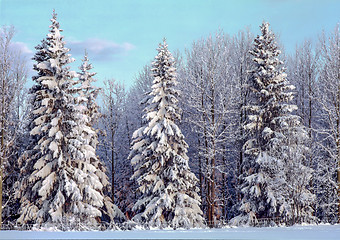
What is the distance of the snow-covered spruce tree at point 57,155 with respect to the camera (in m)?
23.4

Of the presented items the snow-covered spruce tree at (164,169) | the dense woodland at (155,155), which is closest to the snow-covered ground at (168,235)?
the dense woodland at (155,155)

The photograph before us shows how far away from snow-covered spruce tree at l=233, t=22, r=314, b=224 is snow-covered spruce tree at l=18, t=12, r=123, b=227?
421 inches

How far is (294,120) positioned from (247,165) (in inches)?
185

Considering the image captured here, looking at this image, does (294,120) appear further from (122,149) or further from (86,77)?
(122,149)

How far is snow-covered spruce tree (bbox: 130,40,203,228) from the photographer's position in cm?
2473

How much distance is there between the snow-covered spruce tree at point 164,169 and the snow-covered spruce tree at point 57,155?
329cm

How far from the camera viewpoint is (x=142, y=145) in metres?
27.0

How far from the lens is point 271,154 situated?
25.5 m

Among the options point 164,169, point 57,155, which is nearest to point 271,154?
point 164,169

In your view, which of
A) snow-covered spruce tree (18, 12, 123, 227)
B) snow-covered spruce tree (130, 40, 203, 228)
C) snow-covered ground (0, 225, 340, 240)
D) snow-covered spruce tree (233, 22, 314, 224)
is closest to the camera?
snow-covered ground (0, 225, 340, 240)

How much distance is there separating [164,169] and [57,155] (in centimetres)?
720

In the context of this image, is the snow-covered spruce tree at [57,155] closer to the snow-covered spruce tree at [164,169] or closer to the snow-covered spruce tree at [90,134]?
the snow-covered spruce tree at [90,134]

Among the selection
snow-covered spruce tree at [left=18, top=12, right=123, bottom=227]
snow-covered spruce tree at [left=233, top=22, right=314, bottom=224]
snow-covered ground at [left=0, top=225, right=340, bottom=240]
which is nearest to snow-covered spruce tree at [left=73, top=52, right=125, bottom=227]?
snow-covered spruce tree at [left=18, top=12, right=123, bottom=227]

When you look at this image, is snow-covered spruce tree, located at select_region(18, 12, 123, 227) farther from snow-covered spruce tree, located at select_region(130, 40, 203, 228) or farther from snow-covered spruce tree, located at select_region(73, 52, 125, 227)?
snow-covered spruce tree, located at select_region(130, 40, 203, 228)
